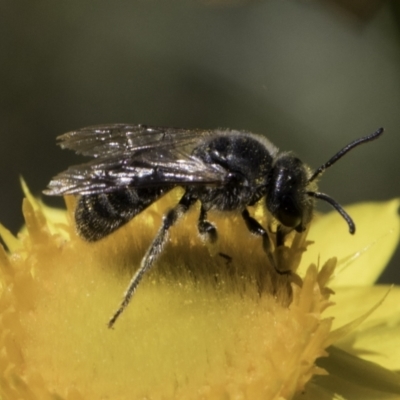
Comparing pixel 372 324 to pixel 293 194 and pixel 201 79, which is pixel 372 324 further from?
pixel 201 79

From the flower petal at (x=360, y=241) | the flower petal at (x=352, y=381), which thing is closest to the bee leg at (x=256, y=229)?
the flower petal at (x=352, y=381)

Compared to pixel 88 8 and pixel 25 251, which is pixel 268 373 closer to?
pixel 25 251

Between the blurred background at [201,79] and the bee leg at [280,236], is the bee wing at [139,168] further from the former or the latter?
the blurred background at [201,79]

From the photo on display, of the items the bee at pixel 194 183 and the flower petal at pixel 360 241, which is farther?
the flower petal at pixel 360 241

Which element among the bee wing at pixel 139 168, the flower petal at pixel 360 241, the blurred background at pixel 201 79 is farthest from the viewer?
the blurred background at pixel 201 79

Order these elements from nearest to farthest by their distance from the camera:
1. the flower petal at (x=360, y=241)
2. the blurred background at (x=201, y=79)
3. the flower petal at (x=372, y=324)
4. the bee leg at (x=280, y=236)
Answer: the bee leg at (x=280, y=236) < the flower petal at (x=372, y=324) < the flower petal at (x=360, y=241) < the blurred background at (x=201, y=79)

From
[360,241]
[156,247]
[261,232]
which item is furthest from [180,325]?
[360,241]

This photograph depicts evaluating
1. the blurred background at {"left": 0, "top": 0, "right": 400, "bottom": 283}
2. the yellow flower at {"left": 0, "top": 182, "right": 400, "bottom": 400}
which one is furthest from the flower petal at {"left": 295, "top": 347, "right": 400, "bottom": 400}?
the blurred background at {"left": 0, "top": 0, "right": 400, "bottom": 283}
